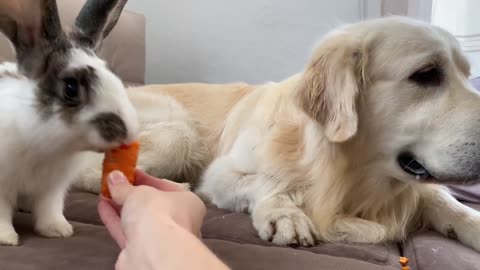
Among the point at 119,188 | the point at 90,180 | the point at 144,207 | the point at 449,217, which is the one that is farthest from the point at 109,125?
the point at 449,217

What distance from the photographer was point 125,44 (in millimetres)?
2434

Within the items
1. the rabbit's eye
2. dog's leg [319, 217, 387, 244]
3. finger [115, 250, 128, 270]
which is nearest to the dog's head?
dog's leg [319, 217, 387, 244]

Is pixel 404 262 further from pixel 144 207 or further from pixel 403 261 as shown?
pixel 144 207

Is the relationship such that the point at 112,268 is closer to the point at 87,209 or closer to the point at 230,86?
the point at 87,209

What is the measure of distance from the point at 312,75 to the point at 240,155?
417 mm

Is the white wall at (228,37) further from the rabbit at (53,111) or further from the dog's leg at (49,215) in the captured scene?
the dog's leg at (49,215)

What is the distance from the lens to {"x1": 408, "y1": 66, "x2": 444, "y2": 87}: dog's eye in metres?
1.33

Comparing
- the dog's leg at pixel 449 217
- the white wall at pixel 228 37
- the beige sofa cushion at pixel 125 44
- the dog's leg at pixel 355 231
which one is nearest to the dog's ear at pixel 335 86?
the dog's leg at pixel 355 231

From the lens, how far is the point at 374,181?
4.61 ft

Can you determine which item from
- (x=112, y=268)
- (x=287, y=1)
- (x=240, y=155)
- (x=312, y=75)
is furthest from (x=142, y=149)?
(x=287, y=1)

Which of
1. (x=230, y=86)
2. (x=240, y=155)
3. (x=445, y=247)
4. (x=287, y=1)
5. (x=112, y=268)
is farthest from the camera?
(x=287, y=1)

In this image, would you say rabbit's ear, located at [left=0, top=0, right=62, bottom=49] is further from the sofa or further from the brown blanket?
the brown blanket

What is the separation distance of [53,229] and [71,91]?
0.36 meters

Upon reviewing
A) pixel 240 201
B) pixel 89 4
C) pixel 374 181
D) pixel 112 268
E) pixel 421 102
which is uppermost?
pixel 89 4
